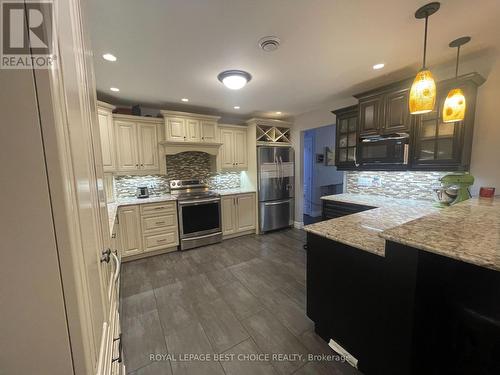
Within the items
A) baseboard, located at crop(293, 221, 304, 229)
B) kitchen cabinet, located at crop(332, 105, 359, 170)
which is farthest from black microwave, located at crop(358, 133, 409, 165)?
baseboard, located at crop(293, 221, 304, 229)

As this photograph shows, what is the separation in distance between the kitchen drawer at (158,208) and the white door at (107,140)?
0.77 meters

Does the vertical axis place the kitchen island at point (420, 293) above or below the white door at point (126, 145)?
below

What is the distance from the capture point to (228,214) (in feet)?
13.3

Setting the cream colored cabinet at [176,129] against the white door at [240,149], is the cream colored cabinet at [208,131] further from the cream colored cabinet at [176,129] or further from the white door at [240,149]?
the white door at [240,149]

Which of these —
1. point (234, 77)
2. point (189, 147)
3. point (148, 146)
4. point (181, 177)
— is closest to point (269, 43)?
point (234, 77)

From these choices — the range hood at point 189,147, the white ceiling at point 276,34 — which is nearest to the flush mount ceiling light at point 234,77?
the white ceiling at point 276,34

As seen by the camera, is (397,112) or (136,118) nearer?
(397,112)

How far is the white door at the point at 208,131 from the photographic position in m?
3.85

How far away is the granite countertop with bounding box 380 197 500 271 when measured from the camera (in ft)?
2.87

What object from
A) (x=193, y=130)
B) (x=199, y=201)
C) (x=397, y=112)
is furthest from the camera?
(x=193, y=130)

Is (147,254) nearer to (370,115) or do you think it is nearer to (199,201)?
(199,201)

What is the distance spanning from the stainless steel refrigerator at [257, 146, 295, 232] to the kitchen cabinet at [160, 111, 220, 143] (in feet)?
3.43

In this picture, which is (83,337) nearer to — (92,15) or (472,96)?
(92,15)

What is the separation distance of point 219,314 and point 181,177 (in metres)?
2.74
